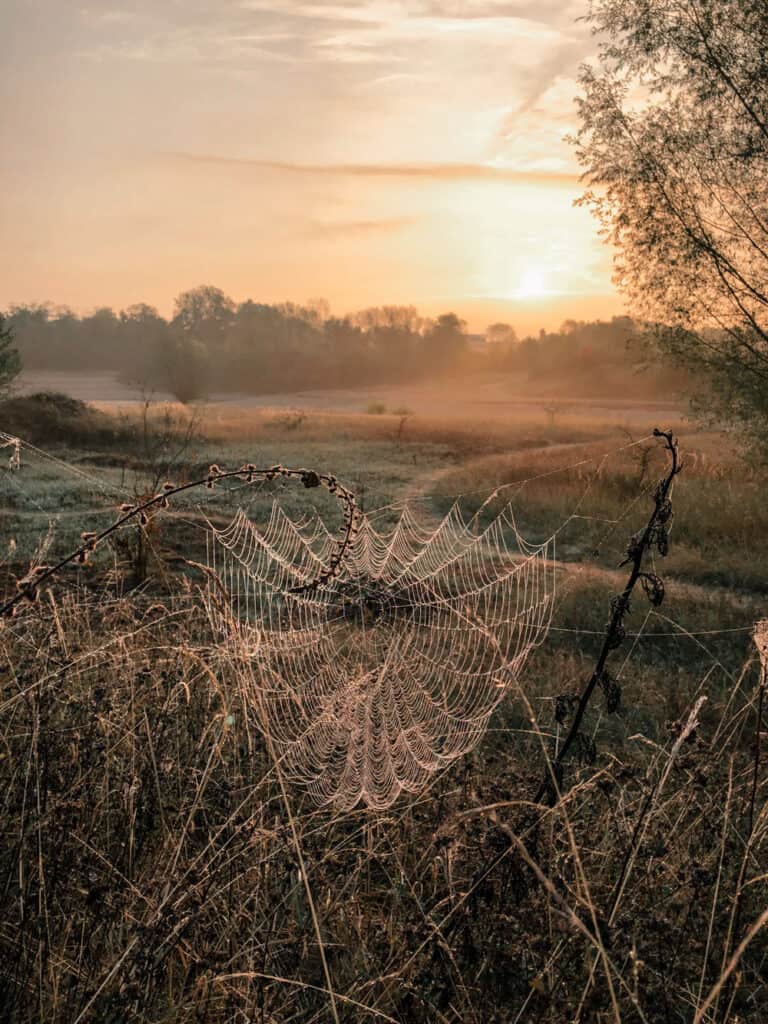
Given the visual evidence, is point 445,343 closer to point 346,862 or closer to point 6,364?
point 6,364

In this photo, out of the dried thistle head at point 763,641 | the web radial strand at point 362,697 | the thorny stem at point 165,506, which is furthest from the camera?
the web radial strand at point 362,697

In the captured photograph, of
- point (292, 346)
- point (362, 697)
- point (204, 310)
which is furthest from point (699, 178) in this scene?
point (204, 310)

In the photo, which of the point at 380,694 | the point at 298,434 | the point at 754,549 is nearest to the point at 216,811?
the point at 380,694

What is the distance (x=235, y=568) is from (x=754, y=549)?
25.4 feet

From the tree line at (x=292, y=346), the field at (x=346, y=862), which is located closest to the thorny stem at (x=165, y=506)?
the field at (x=346, y=862)

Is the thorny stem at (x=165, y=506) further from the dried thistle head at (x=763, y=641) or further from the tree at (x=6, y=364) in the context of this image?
the tree at (x=6, y=364)

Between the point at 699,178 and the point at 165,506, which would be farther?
the point at 699,178

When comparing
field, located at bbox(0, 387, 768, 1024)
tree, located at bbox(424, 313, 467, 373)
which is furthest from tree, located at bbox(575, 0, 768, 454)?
tree, located at bbox(424, 313, 467, 373)

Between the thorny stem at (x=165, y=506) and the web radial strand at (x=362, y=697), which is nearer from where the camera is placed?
the thorny stem at (x=165, y=506)

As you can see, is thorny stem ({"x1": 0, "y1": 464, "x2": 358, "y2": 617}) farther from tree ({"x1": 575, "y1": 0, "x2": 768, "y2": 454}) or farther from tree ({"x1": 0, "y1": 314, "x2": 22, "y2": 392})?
tree ({"x1": 0, "y1": 314, "x2": 22, "y2": 392})

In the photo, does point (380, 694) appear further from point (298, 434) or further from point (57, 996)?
point (298, 434)

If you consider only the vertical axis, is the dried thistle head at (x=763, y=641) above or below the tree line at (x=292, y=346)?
below

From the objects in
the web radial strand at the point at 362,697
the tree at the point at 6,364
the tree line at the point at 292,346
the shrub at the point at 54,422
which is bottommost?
the web radial strand at the point at 362,697

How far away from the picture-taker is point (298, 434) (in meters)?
34.9
